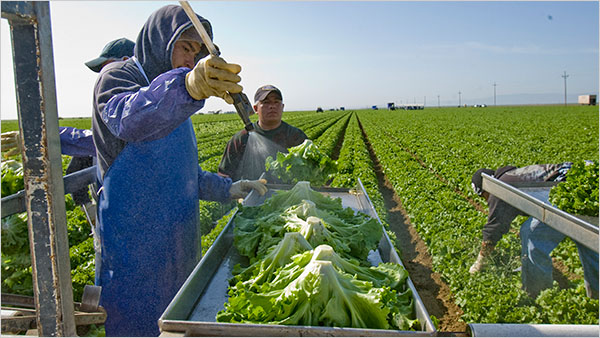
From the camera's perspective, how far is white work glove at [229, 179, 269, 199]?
121 inches

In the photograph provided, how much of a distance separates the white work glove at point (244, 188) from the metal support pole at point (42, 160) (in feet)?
5.98

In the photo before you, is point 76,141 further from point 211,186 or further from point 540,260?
point 540,260

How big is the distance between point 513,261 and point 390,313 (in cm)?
456

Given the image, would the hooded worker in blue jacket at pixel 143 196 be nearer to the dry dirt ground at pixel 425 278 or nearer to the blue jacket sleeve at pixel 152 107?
the blue jacket sleeve at pixel 152 107

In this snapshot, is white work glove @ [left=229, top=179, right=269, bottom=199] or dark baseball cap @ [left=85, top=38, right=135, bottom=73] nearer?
white work glove @ [left=229, top=179, right=269, bottom=199]

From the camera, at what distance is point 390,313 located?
61.4 inches

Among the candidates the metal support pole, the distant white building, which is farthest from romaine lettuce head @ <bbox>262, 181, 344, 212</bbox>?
the distant white building

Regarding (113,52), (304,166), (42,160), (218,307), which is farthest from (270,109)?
(42,160)

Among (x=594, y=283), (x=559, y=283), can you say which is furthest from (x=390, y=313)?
(x=559, y=283)

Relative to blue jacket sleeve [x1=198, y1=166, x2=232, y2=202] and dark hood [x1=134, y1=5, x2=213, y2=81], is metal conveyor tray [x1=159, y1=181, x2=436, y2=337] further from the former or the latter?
dark hood [x1=134, y1=5, x2=213, y2=81]

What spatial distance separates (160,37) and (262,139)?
125 inches

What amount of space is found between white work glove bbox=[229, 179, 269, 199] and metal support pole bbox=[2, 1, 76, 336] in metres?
1.82

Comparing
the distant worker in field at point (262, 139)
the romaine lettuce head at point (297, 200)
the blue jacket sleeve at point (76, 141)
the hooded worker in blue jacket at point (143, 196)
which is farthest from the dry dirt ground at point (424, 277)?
the blue jacket sleeve at point (76, 141)

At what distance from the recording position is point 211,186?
280 cm
